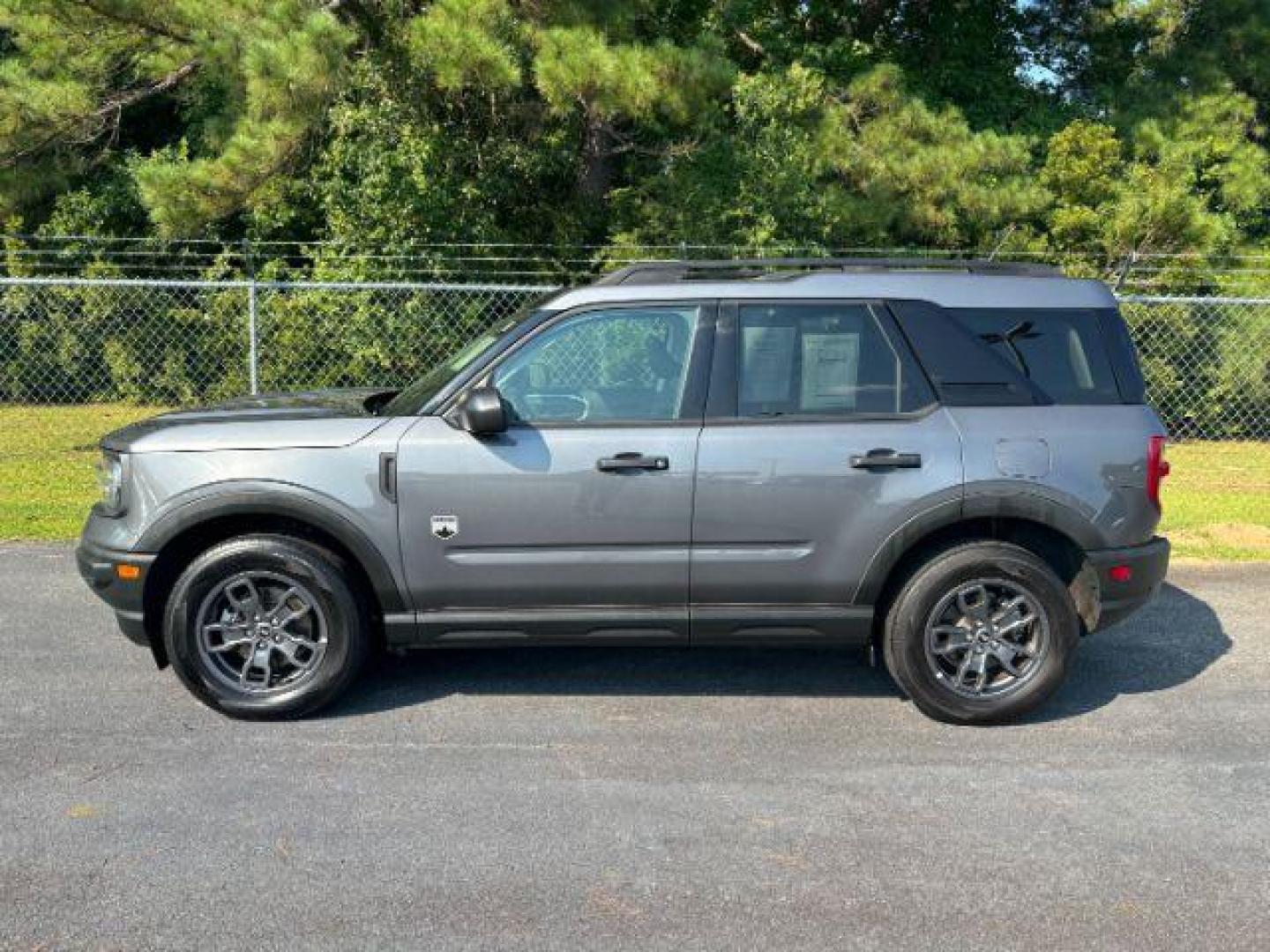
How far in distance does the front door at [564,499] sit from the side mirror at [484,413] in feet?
0.23

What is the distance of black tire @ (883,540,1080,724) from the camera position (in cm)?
509

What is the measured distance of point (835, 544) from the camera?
5.08 metres

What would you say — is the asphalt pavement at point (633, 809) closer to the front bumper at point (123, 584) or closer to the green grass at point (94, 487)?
the front bumper at point (123, 584)

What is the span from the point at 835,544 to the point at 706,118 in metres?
9.10

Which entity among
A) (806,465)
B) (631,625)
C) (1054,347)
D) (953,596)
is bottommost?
(631,625)

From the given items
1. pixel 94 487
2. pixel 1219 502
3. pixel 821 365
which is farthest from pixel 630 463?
pixel 1219 502

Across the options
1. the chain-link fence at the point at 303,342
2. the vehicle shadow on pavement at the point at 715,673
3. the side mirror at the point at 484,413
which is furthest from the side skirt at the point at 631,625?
the chain-link fence at the point at 303,342

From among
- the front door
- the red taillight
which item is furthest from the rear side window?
the front door

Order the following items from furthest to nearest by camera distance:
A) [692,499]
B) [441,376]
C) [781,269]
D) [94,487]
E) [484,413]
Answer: [94,487], [781,269], [441,376], [692,499], [484,413]

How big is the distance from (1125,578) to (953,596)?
2.37 feet

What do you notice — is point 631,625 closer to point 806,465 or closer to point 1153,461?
point 806,465

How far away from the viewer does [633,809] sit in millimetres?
4305

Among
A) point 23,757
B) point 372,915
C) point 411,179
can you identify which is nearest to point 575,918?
point 372,915

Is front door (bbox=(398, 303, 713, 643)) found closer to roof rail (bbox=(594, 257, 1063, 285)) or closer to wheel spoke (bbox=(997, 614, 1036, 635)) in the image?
roof rail (bbox=(594, 257, 1063, 285))
